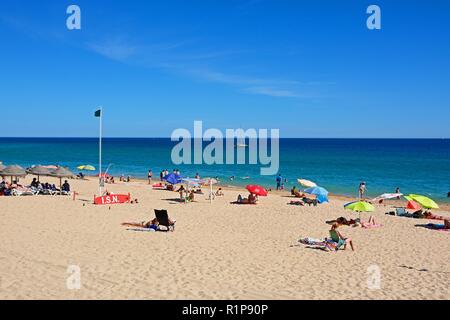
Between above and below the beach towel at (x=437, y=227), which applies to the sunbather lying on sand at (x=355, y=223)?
above

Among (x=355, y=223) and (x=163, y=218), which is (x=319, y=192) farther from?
(x=163, y=218)

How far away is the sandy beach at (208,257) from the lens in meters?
8.07

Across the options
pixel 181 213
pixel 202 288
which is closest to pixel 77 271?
pixel 202 288

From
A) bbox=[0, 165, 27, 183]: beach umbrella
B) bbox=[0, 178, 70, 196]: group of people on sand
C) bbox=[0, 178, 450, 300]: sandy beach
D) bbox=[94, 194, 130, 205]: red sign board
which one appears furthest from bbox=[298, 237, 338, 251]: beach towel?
bbox=[0, 165, 27, 183]: beach umbrella

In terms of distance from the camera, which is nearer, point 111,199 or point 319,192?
point 111,199

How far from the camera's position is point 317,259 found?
1098cm

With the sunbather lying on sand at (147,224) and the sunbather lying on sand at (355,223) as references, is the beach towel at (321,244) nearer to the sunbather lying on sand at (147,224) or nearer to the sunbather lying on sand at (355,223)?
the sunbather lying on sand at (355,223)

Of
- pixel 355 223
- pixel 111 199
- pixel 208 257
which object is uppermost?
pixel 111 199

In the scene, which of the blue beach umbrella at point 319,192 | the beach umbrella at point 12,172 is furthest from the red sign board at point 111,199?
the blue beach umbrella at point 319,192

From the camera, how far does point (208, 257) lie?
35.2ft

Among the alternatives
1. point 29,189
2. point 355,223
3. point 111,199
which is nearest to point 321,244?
point 355,223

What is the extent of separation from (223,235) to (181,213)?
190 inches

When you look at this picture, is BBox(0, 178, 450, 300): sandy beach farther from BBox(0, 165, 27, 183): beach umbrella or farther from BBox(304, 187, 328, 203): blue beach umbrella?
BBox(0, 165, 27, 183): beach umbrella
